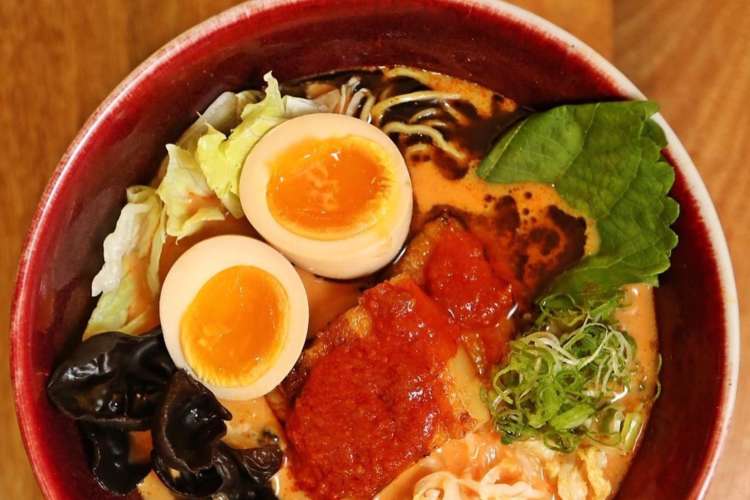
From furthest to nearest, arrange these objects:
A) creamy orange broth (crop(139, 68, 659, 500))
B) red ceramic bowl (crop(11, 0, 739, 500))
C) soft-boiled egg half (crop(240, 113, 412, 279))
→ creamy orange broth (crop(139, 68, 659, 500)) < soft-boiled egg half (crop(240, 113, 412, 279)) < red ceramic bowl (crop(11, 0, 739, 500))

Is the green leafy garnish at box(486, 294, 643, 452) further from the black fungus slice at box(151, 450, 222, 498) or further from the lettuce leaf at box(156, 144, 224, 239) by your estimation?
the lettuce leaf at box(156, 144, 224, 239)

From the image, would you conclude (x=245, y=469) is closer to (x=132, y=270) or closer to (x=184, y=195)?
(x=132, y=270)

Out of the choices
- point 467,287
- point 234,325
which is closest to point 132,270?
point 234,325

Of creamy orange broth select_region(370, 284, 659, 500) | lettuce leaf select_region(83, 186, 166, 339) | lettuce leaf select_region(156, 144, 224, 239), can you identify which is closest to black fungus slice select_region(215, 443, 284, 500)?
creamy orange broth select_region(370, 284, 659, 500)

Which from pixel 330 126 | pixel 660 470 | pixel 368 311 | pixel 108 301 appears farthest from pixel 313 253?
pixel 660 470

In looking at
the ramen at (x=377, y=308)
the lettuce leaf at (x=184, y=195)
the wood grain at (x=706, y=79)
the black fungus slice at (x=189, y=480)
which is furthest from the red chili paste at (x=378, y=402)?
the wood grain at (x=706, y=79)

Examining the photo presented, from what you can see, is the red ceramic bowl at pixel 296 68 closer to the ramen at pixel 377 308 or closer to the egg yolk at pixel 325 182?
the ramen at pixel 377 308

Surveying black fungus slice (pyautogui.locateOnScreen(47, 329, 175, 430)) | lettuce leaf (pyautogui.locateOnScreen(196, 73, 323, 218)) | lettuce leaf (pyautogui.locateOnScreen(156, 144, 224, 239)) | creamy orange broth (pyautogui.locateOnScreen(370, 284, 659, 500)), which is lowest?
creamy orange broth (pyautogui.locateOnScreen(370, 284, 659, 500))
